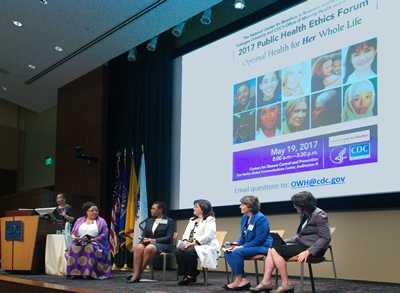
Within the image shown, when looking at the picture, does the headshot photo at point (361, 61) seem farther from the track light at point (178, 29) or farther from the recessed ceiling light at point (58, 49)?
the recessed ceiling light at point (58, 49)

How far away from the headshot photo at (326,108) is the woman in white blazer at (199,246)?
1409 millimetres

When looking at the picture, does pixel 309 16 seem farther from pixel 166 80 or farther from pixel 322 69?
pixel 166 80

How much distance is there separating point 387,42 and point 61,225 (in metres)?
4.32

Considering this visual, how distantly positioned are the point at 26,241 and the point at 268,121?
→ 3.22 m

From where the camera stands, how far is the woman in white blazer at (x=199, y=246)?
5270 millimetres

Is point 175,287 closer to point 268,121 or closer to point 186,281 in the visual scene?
point 186,281

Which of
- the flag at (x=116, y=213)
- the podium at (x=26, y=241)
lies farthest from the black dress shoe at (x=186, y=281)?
the flag at (x=116, y=213)

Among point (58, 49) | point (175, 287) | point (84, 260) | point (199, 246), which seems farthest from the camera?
point (58, 49)

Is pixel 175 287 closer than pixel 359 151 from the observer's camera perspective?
Yes

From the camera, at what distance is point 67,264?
6289 mm

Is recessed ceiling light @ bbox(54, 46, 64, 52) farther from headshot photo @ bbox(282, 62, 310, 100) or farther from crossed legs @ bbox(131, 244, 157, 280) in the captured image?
crossed legs @ bbox(131, 244, 157, 280)

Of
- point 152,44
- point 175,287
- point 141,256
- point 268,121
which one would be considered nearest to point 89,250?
point 141,256

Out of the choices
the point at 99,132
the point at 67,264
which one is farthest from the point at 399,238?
the point at 99,132

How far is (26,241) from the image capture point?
22.7 ft
